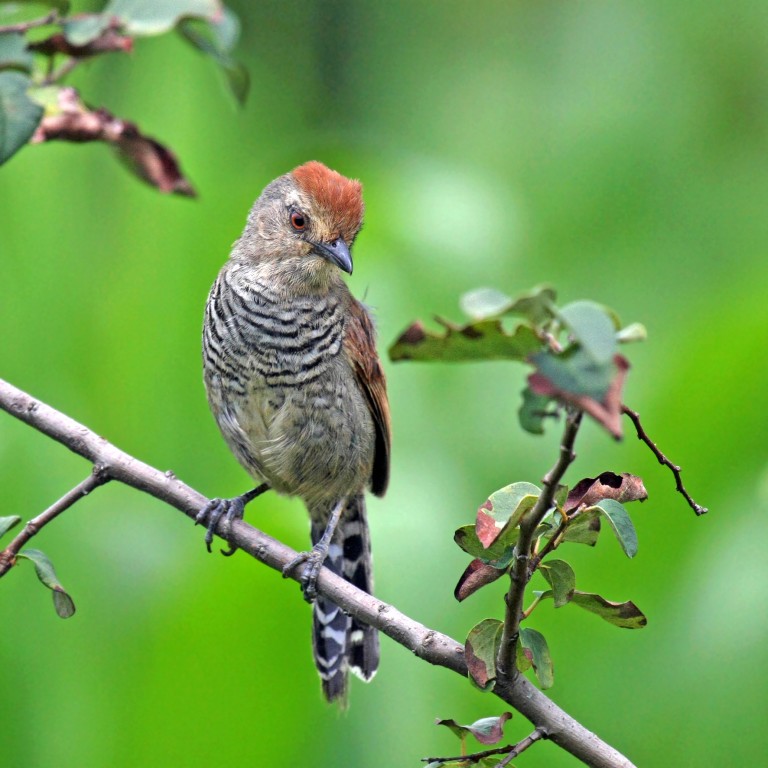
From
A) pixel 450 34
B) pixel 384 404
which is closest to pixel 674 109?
pixel 450 34

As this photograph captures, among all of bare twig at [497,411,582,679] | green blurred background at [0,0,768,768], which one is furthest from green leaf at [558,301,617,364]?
green blurred background at [0,0,768,768]

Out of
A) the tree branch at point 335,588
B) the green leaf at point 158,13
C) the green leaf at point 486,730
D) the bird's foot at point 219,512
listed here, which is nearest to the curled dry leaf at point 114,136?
the green leaf at point 158,13

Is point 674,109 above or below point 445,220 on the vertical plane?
above

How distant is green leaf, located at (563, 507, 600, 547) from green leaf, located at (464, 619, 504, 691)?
0.18 metres

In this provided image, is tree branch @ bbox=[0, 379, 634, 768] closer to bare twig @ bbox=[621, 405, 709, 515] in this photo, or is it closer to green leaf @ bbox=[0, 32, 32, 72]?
bare twig @ bbox=[621, 405, 709, 515]

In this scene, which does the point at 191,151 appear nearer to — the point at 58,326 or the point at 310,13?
the point at 58,326

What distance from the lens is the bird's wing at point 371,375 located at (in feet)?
10.3

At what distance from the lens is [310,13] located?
620 cm

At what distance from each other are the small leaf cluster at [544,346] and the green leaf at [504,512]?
0.74 ft

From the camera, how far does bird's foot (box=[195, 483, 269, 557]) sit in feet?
8.41

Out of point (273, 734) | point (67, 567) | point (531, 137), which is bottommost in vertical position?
point (273, 734)

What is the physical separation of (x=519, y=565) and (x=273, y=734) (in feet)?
5.34

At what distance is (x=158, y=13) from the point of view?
1949 mm

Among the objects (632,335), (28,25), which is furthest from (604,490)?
(28,25)
